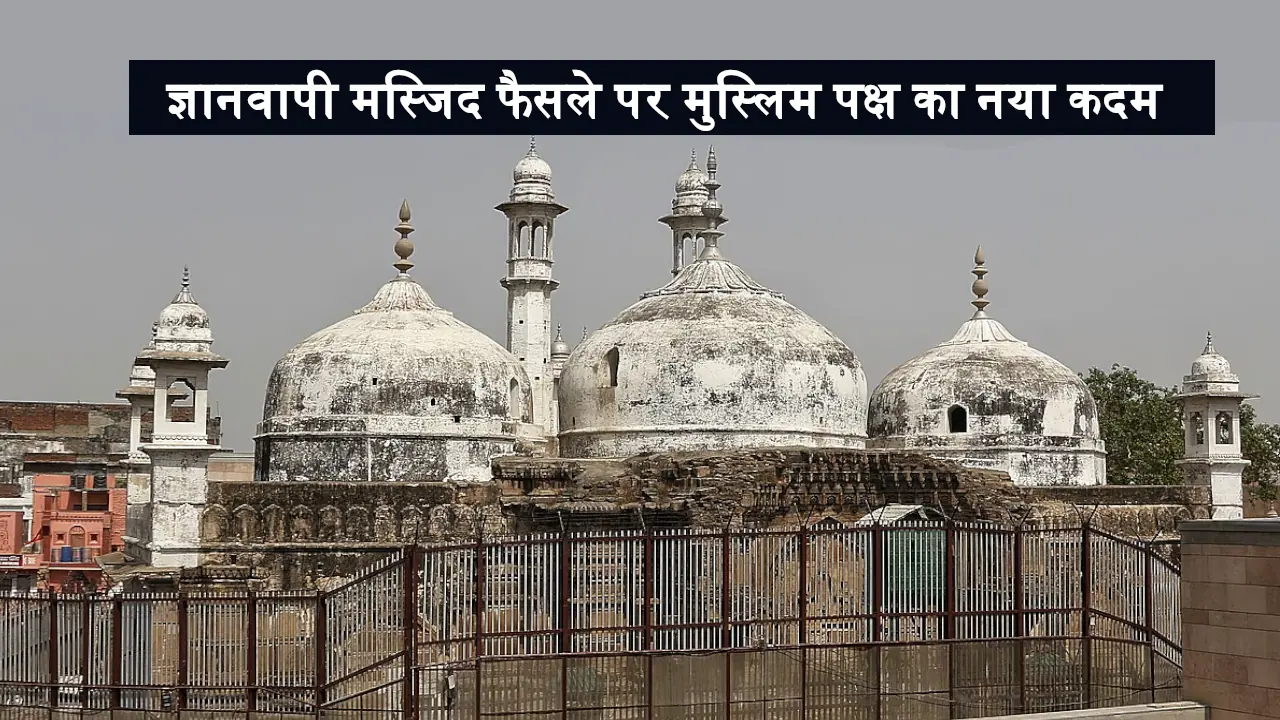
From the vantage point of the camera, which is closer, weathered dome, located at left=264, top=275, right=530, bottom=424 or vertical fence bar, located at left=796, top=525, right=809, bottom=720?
vertical fence bar, located at left=796, top=525, right=809, bottom=720

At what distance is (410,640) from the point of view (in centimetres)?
1168

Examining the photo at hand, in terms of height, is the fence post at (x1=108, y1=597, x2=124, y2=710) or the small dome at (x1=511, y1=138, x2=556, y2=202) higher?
the small dome at (x1=511, y1=138, x2=556, y2=202)

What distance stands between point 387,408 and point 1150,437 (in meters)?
19.4

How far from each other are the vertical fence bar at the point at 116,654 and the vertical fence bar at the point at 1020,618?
652 cm

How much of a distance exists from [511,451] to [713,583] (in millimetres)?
11828

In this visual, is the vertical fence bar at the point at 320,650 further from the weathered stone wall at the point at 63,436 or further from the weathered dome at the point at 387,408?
the weathered stone wall at the point at 63,436

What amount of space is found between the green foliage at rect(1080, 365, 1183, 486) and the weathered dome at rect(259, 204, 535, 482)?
16.3 m

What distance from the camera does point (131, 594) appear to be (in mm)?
13281

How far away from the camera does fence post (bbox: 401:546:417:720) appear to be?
11656 mm

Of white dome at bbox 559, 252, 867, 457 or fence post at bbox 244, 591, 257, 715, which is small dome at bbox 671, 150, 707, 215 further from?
fence post at bbox 244, 591, 257, 715

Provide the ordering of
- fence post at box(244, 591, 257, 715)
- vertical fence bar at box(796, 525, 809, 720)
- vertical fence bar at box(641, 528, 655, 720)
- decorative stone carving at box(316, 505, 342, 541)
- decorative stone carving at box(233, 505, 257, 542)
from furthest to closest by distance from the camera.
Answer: decorative stone carving at box(316, 505, 342, 541), decorative stone carving at box(233, 505, 257, 542), fence post at box(244, 591, 257, 715), vertical fence bar at box(796, 525, 809, 720), vertical fence bar at box(641, 528, 655, 720)

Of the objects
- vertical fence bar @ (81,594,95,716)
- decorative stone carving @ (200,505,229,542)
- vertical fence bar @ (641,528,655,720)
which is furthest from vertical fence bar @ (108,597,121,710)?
decorative stone carving @ (200,505,229,542)

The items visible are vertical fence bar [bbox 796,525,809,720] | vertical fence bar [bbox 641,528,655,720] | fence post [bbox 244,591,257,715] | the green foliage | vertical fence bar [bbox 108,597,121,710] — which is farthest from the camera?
the green foliage

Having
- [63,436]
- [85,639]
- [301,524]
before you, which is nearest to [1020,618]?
[85,639]
